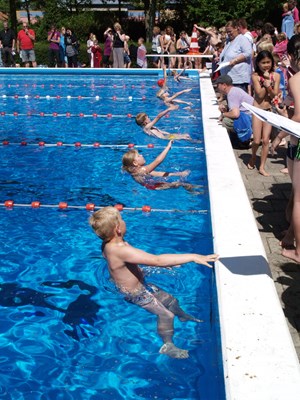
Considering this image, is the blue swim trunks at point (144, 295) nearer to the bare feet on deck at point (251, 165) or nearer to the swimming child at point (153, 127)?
the bare feet on deck at point (251, 165)

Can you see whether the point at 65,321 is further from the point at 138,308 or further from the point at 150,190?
the point at 150,190

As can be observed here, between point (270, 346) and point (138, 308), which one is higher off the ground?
point (270, 346)

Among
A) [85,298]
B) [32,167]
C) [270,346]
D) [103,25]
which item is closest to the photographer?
[270,346]

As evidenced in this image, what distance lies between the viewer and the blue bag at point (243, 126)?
8398 millimetres

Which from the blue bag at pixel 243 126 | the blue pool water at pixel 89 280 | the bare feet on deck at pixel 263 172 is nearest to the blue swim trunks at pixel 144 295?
the blue pool water at pixel 89 280

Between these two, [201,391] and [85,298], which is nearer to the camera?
[201,391]

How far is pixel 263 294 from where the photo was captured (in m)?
3.61

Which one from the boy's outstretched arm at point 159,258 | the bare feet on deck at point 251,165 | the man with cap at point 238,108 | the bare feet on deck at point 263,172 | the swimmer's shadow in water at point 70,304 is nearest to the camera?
the boy's outstretched arm at point 159,258

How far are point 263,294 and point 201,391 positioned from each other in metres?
0.79

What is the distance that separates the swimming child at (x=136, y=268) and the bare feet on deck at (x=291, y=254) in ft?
2.77

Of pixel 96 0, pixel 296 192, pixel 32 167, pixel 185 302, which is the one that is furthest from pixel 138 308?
pixel 96 0

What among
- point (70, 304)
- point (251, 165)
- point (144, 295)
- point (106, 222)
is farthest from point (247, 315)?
point (251, 165)

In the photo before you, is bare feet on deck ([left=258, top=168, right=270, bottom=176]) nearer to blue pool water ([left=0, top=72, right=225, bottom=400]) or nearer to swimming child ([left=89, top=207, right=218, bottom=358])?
blue pool water ([left=0, top=72, right=225, bottom=400])

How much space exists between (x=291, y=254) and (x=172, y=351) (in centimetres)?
129
